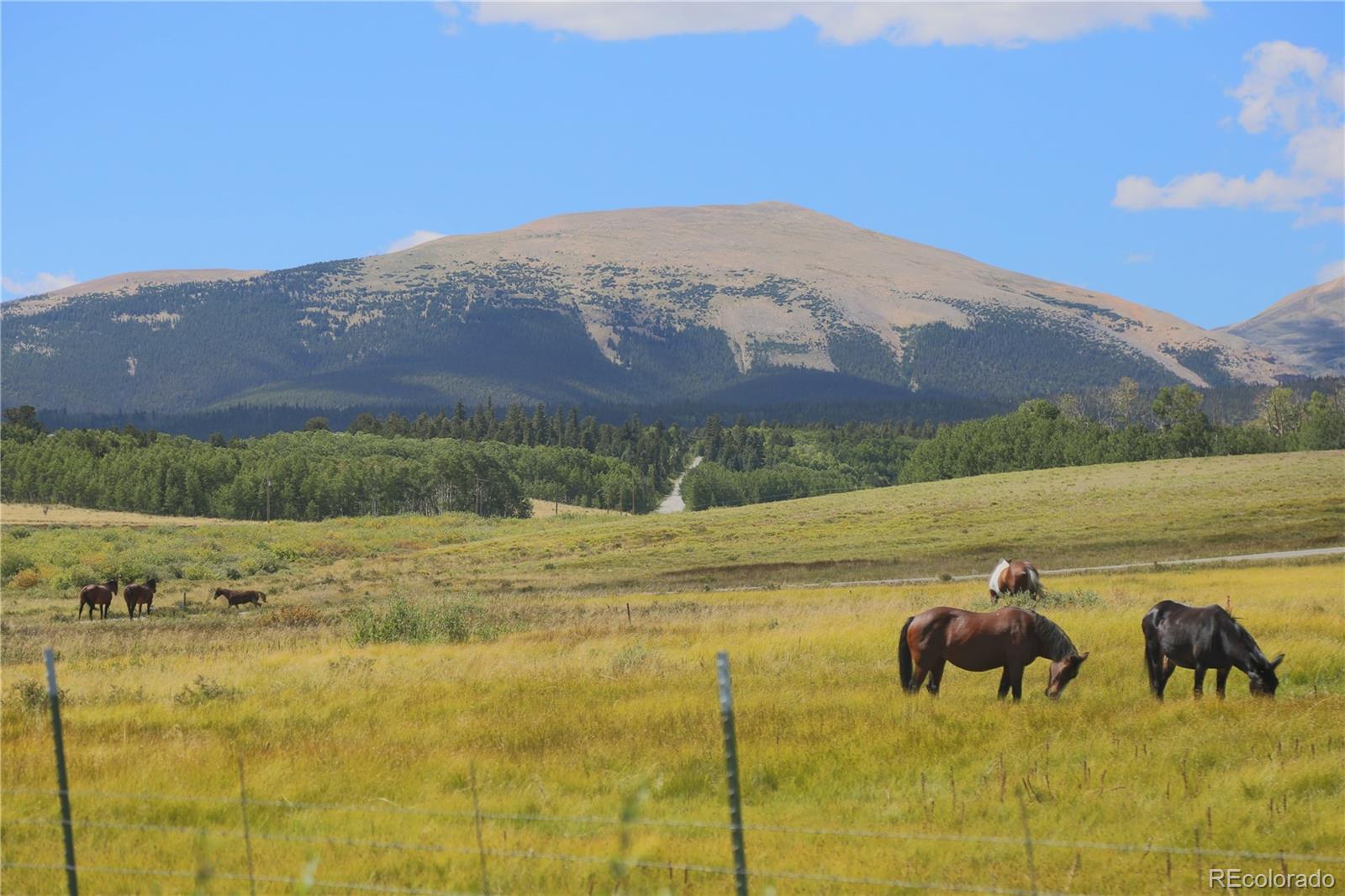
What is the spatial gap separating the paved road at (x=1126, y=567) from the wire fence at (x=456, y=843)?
4098 centimetres

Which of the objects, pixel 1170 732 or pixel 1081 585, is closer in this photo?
pixel 1170 732

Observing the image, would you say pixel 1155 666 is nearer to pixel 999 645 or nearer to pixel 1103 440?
pixel 999 645

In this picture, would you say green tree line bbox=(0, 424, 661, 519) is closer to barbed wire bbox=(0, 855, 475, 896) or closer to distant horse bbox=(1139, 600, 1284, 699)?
distant horse bbox=(1139, 600, 1284, 699)

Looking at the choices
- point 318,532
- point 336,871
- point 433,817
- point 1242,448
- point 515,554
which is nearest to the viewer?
point 336,871

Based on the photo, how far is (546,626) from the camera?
35125 mm

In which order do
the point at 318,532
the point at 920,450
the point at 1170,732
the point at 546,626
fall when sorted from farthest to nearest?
the point at 920,450 < the point at 318,532 < the point at 546,626 < the point at 1170,732

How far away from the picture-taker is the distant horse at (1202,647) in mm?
16719

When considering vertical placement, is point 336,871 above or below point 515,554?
above

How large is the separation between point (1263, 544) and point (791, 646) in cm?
4679

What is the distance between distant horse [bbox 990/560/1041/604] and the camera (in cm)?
3494

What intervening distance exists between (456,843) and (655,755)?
357 centimetres

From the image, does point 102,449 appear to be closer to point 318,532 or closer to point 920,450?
point 318,532

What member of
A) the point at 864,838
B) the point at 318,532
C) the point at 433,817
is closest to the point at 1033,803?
the point at 864,838

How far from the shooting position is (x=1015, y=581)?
35.1 metres
